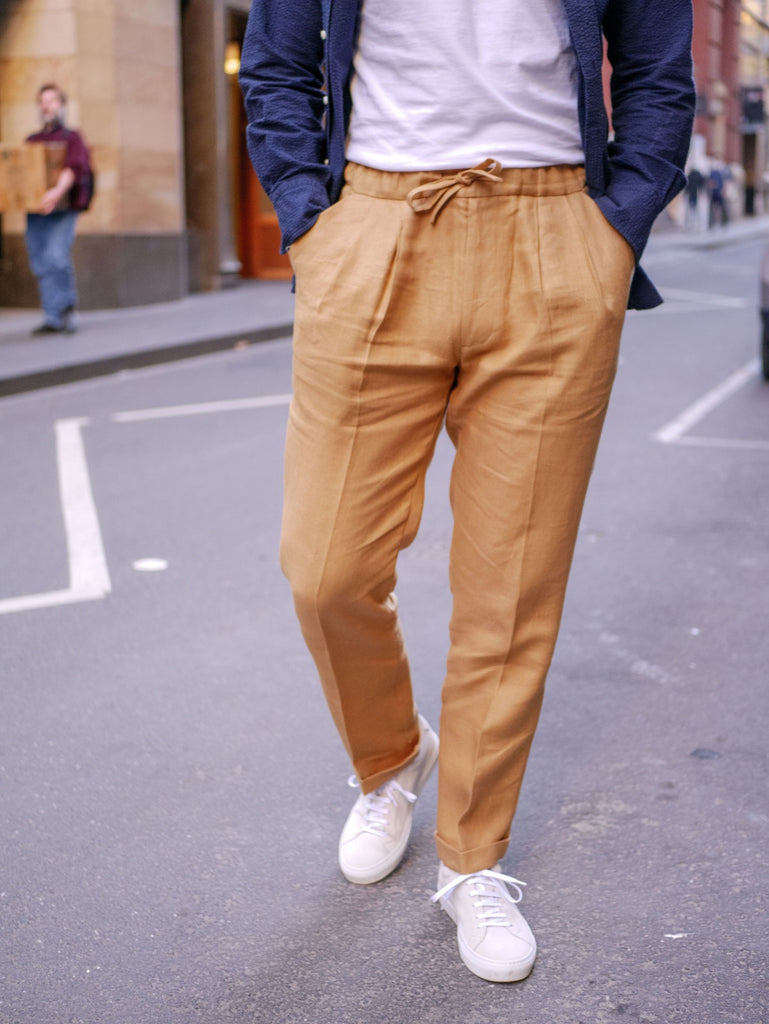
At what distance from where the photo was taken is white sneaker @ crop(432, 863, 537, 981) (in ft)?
6.98

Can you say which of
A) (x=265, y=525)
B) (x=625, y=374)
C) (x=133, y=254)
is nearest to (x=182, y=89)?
(x=133, y=254)

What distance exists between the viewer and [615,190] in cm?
203

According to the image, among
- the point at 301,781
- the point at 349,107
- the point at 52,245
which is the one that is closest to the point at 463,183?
the point at 349,107

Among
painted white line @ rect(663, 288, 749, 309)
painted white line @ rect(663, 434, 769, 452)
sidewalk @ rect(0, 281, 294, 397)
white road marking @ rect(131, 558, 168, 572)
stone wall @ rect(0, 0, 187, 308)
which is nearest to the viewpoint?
white road marking @ rect(131, 558, 168, 572)

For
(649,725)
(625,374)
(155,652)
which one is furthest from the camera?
(625,374)

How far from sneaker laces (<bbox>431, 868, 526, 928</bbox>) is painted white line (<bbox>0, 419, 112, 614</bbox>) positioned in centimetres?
223

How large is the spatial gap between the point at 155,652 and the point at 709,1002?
80.6 inches

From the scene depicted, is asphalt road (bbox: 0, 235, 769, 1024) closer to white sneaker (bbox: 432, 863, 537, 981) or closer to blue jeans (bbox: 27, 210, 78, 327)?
white sneaker (bbox: 432, 863, 537, 981)

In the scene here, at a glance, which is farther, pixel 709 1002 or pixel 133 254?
pixel 133 254

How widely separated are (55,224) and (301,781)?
8888 mm

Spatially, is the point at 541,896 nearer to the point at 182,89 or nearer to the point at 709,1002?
the point at 709,1002

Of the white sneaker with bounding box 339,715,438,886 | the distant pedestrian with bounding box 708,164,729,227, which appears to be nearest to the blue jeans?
the white sneaker with bounding box 339,715,438,886

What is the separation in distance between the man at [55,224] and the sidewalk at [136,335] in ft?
1.08

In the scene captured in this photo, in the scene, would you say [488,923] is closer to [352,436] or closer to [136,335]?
[352,436]
